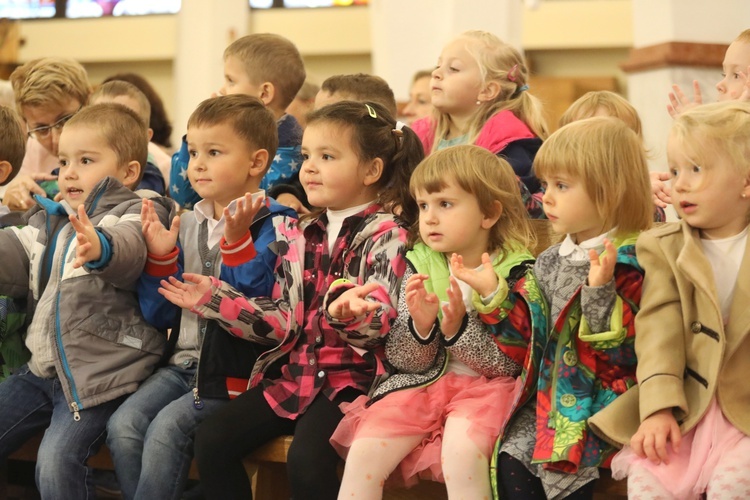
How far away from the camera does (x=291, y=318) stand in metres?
2.78

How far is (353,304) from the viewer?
8.23 feet

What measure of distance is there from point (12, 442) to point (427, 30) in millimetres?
4958

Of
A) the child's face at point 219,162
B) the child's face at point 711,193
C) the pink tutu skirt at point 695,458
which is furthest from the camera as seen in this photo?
the child's face at point 219,162

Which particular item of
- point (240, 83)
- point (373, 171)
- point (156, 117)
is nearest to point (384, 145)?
point (373, 171)

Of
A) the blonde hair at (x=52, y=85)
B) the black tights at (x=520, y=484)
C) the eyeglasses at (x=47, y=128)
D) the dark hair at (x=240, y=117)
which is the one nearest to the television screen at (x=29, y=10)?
the blonde hair at (x=52, y=85)

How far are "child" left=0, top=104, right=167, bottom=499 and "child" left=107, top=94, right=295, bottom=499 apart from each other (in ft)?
0.23

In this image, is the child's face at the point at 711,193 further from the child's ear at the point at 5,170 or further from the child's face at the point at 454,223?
the child's ear at the point at 5,170

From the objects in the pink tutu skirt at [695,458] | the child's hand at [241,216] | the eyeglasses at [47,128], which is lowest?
the pink tutu skirt at [695,458]

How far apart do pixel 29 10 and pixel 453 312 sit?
11781 mm

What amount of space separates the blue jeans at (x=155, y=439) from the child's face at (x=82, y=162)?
25.9 inches

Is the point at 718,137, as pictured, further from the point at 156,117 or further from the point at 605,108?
the point at 156,117

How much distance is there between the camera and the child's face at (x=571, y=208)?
8.11 ft

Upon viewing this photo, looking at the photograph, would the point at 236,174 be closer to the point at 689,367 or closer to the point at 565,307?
the point at 565,307

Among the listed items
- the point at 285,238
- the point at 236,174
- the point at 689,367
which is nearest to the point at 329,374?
the point at 285,238
